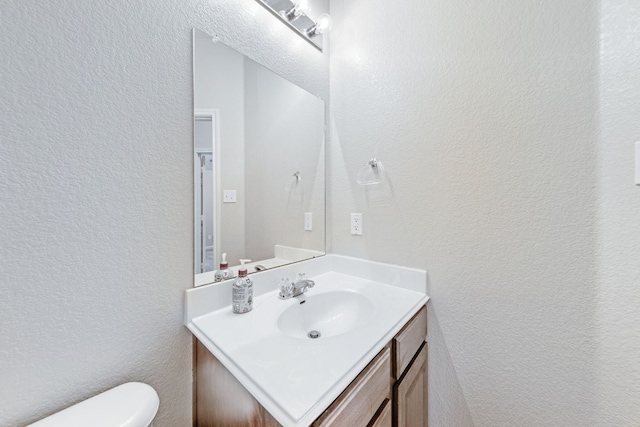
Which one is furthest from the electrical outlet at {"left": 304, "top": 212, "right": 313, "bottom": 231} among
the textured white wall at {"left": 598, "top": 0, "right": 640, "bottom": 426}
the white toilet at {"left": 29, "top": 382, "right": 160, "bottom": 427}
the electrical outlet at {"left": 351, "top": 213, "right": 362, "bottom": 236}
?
the textured white wall at {"left": 598, "top": 0, "right": 640, "bottom": 426}

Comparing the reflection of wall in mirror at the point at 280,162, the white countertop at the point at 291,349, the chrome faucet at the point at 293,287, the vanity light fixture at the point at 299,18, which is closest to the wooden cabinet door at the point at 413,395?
the white countertop at the point at 291,349

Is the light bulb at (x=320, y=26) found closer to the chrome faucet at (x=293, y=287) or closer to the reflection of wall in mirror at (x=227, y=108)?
the reflection of wall in mirror at (x=227, y=108)

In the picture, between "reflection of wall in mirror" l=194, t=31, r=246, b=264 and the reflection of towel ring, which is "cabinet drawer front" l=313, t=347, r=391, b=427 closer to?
"reflection of wall in mirror" l=194, t=31, r=246, b=264

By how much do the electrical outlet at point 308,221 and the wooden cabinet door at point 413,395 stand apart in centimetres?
76

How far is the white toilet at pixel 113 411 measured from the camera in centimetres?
55

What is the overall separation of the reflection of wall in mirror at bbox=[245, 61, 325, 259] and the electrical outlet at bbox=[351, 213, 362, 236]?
0.18 metres

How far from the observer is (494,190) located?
0.96m

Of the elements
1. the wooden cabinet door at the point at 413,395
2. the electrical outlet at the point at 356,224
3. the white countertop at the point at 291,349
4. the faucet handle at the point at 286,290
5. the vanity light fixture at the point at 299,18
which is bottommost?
the wooden cabinet door at the point at 413,395

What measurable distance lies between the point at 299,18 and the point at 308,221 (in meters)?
1.01

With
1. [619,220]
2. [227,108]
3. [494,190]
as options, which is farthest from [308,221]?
[619,220]

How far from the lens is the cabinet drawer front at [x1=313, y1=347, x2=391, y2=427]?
0.54 meters

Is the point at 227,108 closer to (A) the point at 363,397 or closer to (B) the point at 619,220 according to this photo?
(A) the point at 363,397

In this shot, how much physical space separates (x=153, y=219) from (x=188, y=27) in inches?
25.6

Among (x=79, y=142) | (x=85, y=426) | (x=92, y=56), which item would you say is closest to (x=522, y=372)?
(x=85, y=426)
